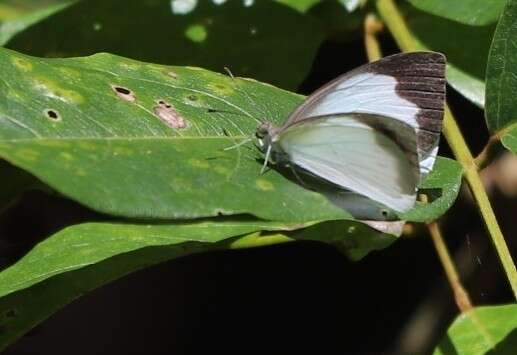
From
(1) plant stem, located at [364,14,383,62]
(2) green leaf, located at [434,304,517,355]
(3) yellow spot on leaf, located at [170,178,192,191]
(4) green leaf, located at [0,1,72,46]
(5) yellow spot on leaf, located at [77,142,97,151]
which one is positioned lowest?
(2) green leaf, located at [434,304,517,355]

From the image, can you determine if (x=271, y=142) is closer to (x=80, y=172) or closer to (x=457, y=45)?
(x=80, y=172)

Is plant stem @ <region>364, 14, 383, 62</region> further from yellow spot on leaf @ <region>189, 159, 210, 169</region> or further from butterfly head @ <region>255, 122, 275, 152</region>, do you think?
yellow spot on leaf @ <region>189, 159, 210, 169</region>

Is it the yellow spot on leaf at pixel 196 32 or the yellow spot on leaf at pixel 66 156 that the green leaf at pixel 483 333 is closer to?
the yellow spot on leaf at pixel 66 156

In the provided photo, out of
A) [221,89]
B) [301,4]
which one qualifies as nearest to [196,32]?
[301,4]

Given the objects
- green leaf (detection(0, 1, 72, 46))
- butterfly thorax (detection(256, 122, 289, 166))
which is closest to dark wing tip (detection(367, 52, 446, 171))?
butterfly thorax (detection(256, 122, 289, 166))

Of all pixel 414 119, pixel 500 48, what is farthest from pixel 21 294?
pixel 500 48
